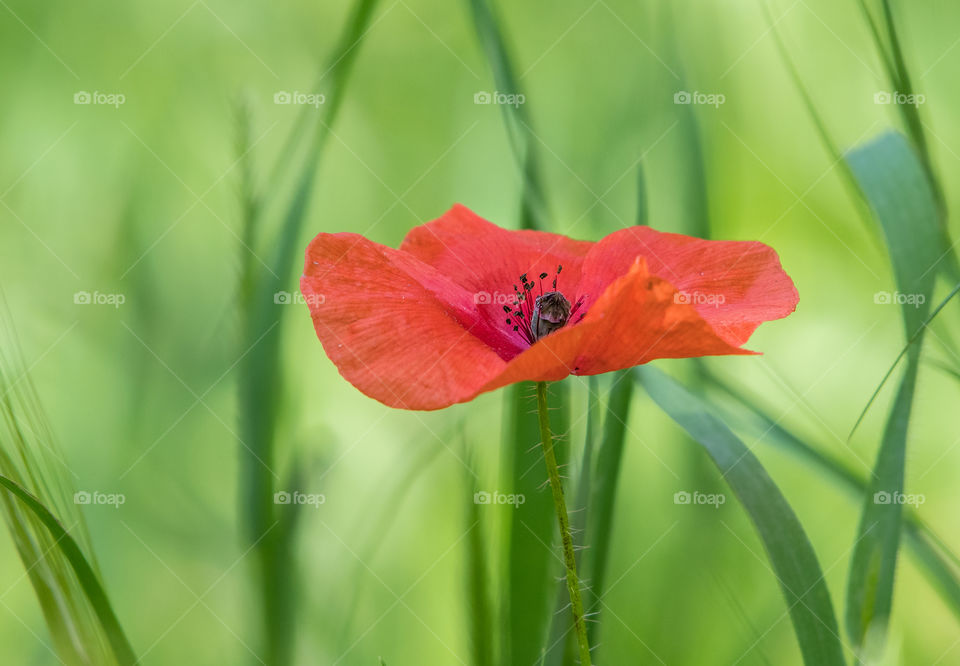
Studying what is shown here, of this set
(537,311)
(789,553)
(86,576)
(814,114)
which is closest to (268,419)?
(86,576)

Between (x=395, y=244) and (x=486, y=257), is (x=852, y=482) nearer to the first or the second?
(x=486, y=257)

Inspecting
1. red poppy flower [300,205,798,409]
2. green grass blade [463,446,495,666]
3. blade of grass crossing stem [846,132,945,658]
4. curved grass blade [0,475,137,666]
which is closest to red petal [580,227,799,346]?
red poppy flower [300,205,798,409]

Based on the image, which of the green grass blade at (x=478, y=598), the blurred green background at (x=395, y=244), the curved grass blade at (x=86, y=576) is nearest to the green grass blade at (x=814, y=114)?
the blurred green background at (x=395, y=244)

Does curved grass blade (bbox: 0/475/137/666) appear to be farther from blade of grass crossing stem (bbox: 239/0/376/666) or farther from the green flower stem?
the green flower stem

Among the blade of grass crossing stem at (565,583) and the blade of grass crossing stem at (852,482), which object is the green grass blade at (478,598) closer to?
the blade of grass crossing stem at (565,583)

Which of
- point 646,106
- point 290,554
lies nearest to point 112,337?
point 290,554

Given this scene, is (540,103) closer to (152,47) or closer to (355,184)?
(355,184)

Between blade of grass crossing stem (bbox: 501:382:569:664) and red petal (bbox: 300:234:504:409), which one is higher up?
red petal (bbox: 300:234:504:409)
